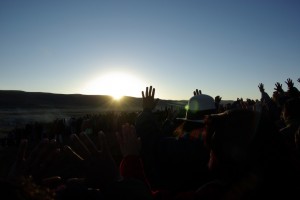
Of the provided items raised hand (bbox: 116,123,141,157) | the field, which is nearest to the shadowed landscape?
the field

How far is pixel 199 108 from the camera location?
152 inches

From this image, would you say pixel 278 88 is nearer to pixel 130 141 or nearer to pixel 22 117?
pixel 130 141

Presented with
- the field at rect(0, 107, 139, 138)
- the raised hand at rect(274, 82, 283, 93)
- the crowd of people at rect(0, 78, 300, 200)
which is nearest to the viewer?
the crowd of people at rect(0, 78, 300, 200)

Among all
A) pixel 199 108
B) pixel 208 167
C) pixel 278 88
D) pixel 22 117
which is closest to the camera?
pixel 208 167

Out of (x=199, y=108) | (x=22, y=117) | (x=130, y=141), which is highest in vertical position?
(x=199, y=108)

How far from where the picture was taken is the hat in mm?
3688

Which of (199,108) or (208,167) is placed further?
(199,108)

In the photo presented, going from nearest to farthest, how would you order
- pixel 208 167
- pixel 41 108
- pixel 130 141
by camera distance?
pixel 208 167 < pixel 130 141 < pixel 41 108

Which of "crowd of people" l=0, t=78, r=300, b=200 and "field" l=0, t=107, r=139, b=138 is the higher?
"crowd of people" l=0, t=78, r=300, b=200

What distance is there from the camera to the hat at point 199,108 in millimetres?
3688

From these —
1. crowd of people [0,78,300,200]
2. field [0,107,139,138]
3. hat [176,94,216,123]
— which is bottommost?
field [0,107,139,138]

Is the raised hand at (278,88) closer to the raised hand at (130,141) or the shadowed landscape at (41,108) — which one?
the raised hand at (130,141)

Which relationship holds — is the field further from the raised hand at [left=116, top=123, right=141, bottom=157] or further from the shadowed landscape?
the raised hand at [left=116, top=123, right=141, bottom=157]

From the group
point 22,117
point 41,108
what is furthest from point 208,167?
point 41,108
